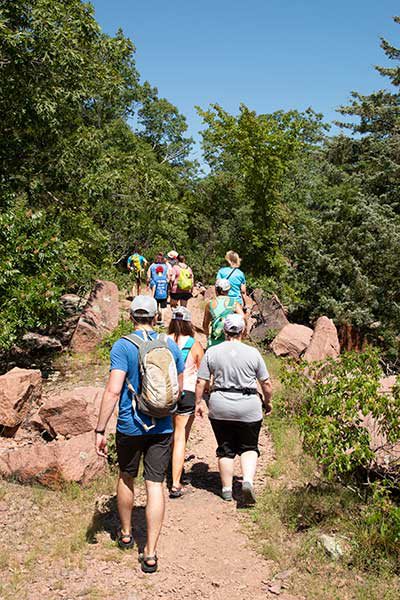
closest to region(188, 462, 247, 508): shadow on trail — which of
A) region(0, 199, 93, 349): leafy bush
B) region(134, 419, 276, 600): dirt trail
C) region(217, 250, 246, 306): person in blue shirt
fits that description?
region(134, 419, 276, 600): dirt trail

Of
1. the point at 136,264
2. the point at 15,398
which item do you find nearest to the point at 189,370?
the point at 15,398

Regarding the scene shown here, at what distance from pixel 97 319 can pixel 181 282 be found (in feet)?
6.13

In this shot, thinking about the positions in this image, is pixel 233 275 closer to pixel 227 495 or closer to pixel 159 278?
pixel 227 495

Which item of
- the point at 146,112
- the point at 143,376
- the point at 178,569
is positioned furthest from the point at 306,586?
the point at 146,112

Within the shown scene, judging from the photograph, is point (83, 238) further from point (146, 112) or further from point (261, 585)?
point (146, 112)

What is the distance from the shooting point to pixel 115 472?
5.56m

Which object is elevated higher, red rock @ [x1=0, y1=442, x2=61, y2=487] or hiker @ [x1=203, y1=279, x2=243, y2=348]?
hiker @ [x1=203, y1=279, x2=243, y2=348]

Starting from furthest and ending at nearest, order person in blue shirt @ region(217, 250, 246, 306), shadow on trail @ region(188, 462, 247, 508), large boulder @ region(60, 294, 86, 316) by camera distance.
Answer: large boulder @ region(60, 294, 86, 316) → person in blue shirt @ region(217, 250, 246, 306) → shadow on trail @ region(188, 462, 247, 508)

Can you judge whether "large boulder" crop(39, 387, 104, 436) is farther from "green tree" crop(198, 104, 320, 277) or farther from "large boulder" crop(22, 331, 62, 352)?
"green tree" crop(198, 104, 320, 277)

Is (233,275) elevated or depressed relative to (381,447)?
elevated

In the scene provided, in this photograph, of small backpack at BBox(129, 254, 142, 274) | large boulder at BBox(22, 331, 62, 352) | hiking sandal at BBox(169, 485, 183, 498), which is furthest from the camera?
small backpack at BBox(129, 254, 142, 274)

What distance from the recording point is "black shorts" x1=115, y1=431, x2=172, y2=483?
3.89 metres

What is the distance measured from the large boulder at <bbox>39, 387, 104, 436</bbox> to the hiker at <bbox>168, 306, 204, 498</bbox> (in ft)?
4.53

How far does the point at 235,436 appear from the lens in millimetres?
5020
